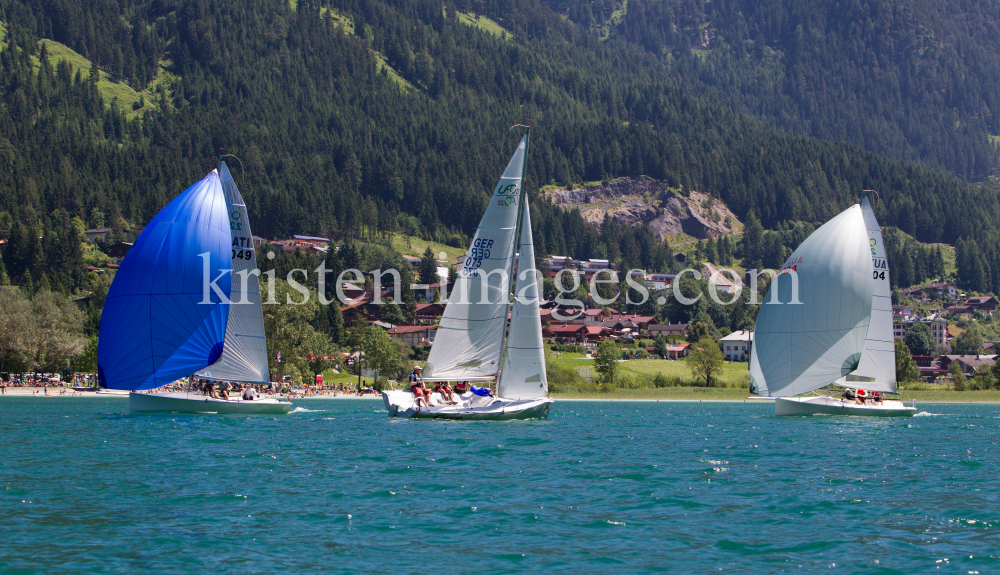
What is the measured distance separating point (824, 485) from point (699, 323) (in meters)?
139

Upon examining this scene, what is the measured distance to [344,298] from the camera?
151 m

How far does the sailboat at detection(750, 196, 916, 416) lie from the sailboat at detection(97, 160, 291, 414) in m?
25.8

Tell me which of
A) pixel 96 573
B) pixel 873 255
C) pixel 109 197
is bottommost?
pixel 96 573

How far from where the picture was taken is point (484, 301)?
42406 millimetres

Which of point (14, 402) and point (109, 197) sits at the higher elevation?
point (109, 197)

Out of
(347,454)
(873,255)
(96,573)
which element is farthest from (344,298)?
(96,573)

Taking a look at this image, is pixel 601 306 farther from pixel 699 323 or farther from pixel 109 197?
pixel 109 197

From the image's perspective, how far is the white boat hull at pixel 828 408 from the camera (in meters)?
53.8

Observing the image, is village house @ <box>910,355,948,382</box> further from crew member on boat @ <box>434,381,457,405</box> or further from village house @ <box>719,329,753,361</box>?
crew member on boat @ <box>434,381,457,405</box>

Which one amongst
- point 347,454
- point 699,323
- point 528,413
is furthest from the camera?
point 699,323

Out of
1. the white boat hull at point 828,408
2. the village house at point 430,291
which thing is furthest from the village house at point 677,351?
the white boat hull at point 828,408

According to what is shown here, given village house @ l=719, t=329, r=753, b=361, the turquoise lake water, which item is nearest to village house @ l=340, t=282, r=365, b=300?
village house @ l=719, t=329, r=753, b=361

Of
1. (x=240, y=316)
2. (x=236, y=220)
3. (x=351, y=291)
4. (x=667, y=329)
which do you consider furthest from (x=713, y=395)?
(x=351, y=291)

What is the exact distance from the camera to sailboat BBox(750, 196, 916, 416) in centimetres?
5166
